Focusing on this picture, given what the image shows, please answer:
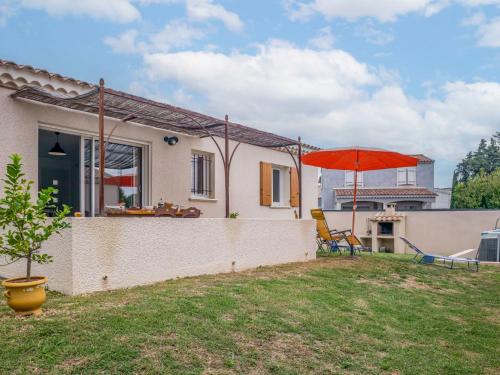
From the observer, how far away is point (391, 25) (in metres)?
14.3

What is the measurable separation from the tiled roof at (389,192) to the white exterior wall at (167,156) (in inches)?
852

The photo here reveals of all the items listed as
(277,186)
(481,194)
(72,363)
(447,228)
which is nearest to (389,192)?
(481,194)

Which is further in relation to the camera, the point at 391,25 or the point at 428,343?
the point at 391,25

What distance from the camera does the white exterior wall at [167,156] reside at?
7.58 m

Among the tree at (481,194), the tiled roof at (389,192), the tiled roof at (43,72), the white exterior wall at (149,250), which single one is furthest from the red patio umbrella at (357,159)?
the tiled roof at (389,192)

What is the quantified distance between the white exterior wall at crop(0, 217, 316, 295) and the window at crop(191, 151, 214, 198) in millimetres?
2846

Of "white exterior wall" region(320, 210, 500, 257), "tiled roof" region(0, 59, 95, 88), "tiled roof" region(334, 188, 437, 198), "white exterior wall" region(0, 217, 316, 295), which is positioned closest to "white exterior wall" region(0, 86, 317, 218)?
"tiled roof" region(0, 59, 95, 88)

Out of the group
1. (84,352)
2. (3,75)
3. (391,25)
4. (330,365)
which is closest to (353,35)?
(391,25)

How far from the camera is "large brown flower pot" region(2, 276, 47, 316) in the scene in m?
4.74

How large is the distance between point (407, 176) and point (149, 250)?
3534 cm

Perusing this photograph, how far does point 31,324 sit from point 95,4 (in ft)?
29.9

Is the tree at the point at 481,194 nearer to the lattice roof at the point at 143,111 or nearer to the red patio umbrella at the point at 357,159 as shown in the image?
the red patio umbrella at the point at 357,159

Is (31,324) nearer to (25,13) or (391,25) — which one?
(25,13)

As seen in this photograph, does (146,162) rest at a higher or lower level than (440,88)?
lower
